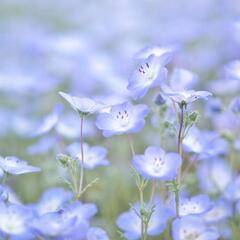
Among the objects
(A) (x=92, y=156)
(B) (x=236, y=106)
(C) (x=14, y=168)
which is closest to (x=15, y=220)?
(C) (x=14, y=168)

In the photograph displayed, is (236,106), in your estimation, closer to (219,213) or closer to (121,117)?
(219,213)

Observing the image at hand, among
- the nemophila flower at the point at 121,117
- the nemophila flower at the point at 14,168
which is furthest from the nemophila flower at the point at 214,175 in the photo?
the nemophila flower at the point at 14,168

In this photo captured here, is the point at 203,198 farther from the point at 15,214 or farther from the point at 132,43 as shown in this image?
the point at 132,43

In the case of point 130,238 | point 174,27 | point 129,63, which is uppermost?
point 174,27

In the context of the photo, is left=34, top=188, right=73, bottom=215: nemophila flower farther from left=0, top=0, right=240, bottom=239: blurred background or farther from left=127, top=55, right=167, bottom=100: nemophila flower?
left=127, top=55, right=167, bottom=100: nemophila flower

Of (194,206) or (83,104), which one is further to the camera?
(194,206)

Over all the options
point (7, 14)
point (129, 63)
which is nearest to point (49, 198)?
point (129, 63)

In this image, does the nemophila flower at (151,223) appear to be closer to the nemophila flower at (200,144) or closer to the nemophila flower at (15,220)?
the nemophila flower at (200,144)

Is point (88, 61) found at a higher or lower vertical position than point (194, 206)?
higher
